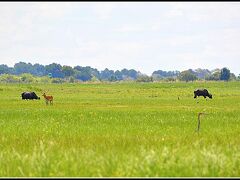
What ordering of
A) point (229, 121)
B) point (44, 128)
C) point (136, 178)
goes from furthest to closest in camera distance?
point (229, 121) < point (44, 128) < point (136, 178)

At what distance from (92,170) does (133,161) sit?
0.90 m

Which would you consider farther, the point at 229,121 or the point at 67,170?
the point at 229,121

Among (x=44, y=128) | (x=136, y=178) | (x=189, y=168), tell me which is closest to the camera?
(x=136, y=178)

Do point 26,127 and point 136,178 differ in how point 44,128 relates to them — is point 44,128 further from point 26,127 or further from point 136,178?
point 136,178

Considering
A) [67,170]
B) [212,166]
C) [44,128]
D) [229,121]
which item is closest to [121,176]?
[67,170]

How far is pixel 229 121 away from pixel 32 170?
19024mm

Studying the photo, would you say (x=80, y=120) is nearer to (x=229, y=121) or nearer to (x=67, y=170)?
(x=229, y=121)

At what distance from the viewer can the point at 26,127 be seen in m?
23.5

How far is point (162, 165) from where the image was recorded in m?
8.97

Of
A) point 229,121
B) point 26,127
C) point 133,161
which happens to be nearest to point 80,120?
point 26,127

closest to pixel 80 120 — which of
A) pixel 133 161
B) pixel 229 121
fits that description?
pixel 229 121

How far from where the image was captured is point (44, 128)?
22.8m

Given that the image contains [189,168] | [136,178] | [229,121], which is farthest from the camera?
[229,121]

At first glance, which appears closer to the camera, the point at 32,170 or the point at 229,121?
the point at 32,170
